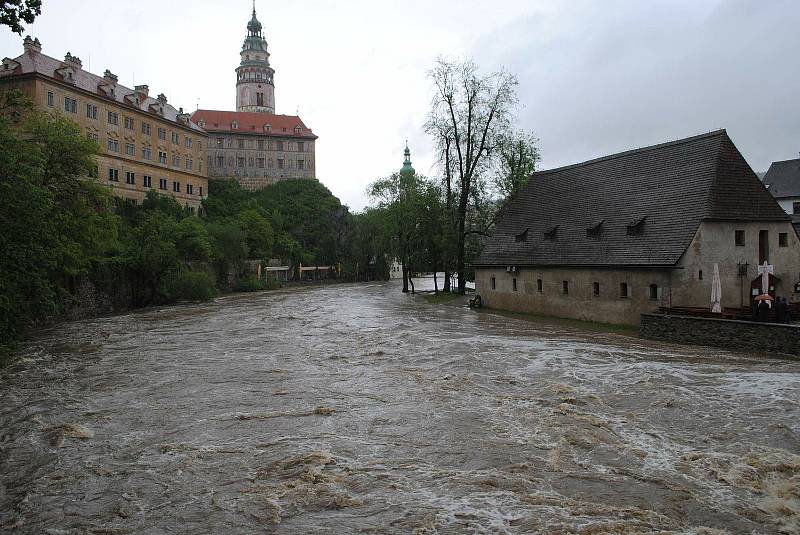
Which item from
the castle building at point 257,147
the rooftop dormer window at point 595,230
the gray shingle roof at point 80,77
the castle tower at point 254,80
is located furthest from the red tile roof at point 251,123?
the rooftop dormer window at point 595,230

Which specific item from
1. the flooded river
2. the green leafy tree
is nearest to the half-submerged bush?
the green leafy tree

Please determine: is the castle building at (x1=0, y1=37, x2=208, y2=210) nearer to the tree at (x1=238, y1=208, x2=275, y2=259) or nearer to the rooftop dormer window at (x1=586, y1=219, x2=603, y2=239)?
the tree at (x1=238, y1=208, x2=275, y2=259)

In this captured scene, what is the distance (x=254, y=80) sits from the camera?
11225cm

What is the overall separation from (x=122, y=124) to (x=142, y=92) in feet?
26.0

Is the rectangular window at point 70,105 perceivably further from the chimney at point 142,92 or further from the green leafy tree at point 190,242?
the green leafy tree at point 190,242

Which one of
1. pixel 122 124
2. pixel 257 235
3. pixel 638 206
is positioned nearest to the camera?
pixel 638 206

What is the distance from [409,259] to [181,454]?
38494 mm

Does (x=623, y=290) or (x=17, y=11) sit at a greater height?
(x=17, y=11)

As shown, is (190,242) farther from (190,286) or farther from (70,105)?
(70,105)

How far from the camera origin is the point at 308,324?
2975 centimetres

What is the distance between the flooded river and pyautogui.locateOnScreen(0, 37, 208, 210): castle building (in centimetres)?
3544

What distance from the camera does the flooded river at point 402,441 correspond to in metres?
8.25

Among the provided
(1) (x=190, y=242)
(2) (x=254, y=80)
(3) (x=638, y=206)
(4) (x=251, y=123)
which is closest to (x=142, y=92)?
(1) (x=190, y=242)

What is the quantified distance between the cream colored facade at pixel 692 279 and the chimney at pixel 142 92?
Answer: 166 ft
